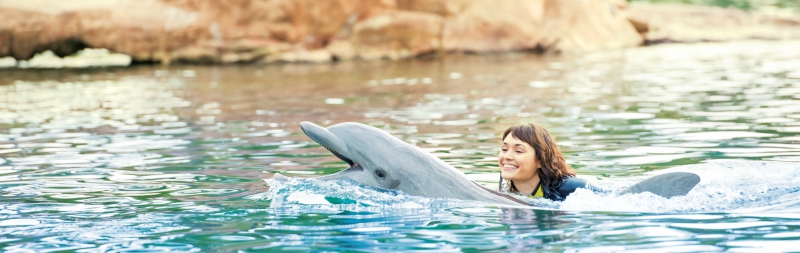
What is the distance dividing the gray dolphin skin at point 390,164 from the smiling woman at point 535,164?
0.65 ft

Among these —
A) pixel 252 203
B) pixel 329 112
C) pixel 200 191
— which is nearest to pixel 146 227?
pixel 252 203

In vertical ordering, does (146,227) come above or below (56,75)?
below

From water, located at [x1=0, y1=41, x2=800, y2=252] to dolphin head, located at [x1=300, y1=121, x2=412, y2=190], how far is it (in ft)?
0.28

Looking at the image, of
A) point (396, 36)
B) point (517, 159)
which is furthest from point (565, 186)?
point (396, 36)

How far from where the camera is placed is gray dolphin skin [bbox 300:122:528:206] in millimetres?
5387

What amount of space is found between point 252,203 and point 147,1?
1616cm

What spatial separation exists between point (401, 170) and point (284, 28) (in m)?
15.6

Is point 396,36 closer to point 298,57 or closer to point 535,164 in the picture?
point 298,57

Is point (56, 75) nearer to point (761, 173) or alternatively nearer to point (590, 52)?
point (590, 52)

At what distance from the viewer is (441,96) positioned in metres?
13.2

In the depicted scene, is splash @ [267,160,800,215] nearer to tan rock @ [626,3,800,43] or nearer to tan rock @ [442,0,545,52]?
tan rock @ [442,0,545,52]

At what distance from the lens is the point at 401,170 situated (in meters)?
5.41

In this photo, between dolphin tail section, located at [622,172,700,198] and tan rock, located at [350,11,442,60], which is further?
tan rock, located at [350,11,442,60]

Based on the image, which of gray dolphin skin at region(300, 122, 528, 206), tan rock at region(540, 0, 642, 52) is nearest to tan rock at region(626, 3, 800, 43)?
tan rock at region(540, 0, 642, 52)
